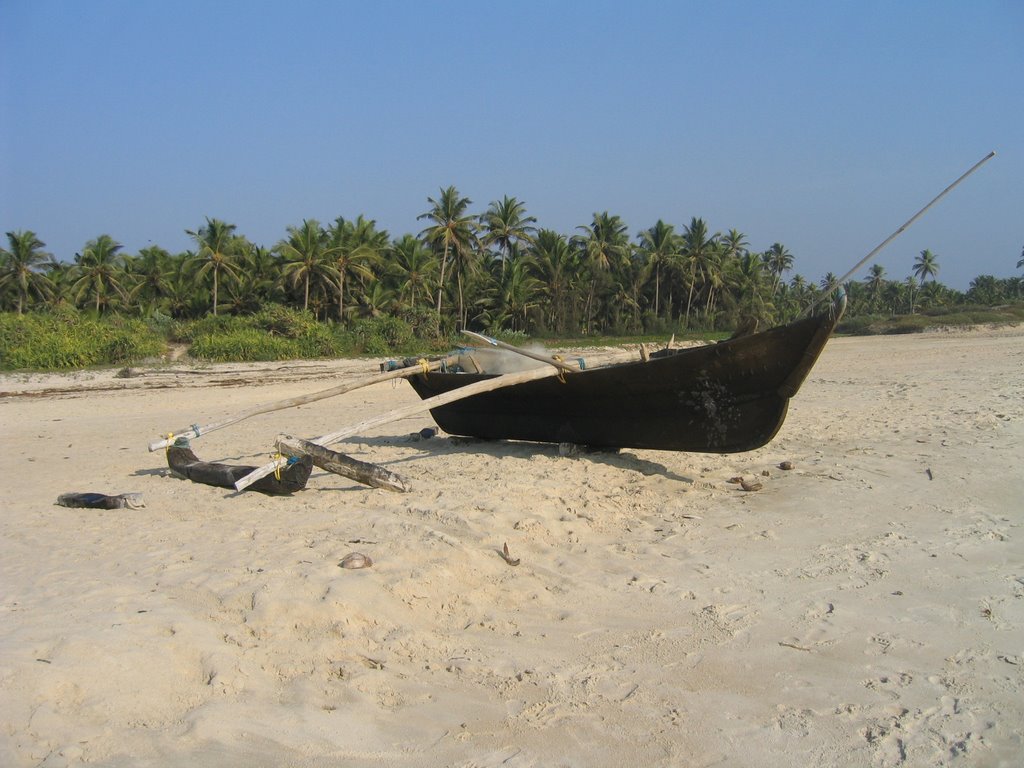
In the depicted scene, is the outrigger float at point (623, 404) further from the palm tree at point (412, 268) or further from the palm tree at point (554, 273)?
the palm tree at point (554, 273)

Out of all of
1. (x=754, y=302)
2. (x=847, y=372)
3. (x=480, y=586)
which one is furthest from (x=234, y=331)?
(x=754, y=302)

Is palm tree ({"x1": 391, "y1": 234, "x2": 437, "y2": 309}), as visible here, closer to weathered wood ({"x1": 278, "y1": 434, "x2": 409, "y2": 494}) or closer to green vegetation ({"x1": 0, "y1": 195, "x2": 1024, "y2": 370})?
green vegetation ({"x1": 0, "y1": 195, "x2": 1024, "y2": 370})

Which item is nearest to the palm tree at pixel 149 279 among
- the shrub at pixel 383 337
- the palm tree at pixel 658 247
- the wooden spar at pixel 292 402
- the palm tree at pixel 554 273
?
the shrub at pixel 383 337

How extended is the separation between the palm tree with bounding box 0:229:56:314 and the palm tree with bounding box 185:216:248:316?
21.0ft

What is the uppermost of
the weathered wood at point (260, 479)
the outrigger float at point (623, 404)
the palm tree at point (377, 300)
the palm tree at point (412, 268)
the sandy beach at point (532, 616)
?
the palm tree at point (412, 268)

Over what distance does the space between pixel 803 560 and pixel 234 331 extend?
24.5 meters

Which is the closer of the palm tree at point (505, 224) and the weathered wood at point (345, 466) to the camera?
the weathered wood at point (345, 466)

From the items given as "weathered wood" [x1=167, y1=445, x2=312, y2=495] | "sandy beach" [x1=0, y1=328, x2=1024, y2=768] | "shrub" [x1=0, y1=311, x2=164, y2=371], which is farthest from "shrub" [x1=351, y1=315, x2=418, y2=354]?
"weathered wood" [x1=167, y1=445, x2=312, y2=495]

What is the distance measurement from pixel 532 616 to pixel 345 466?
6.87 feet

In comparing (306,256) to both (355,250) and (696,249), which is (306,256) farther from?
(696,249)

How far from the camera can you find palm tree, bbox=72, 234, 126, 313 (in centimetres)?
3631

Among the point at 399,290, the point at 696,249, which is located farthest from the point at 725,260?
the point at 399,290

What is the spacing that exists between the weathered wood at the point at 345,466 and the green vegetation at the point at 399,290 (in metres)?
18.6

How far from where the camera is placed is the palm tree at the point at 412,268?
123 feet
